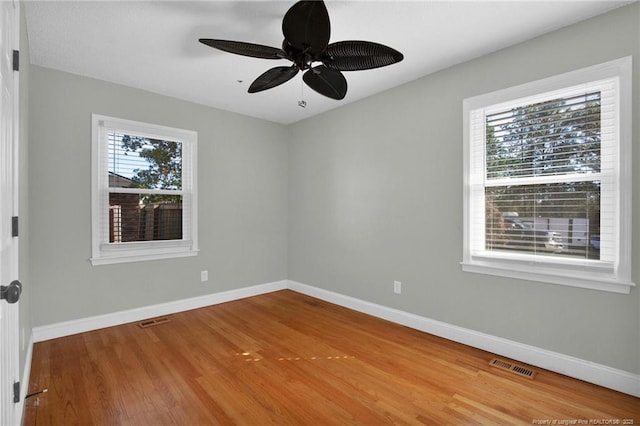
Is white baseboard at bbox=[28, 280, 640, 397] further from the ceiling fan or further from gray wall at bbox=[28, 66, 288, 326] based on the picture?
the ceiling fan

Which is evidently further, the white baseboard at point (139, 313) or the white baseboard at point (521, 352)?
the white baseboard at point (139, 313)

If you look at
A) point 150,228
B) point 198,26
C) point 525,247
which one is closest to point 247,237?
point 150,228

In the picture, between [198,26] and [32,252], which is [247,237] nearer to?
[32,252]

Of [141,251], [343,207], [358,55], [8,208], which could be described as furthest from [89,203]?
[358,55]

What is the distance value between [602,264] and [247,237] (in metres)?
3.83

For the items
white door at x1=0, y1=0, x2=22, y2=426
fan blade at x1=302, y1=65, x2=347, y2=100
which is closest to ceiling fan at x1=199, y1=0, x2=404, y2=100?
fan blade at x1=302, y1=65, x2=347, y2=100

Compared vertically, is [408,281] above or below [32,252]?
below

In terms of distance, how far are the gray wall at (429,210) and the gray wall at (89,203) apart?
20.2 inches

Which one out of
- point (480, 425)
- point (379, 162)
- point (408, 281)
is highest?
point (379, 162)

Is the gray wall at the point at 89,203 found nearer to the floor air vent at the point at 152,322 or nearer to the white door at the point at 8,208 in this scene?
the floor air vent at the point at 152,322

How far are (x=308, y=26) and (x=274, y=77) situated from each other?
67 cm

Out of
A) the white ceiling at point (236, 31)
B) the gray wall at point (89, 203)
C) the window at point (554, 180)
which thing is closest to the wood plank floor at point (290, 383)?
the gray wall at point (89, 203)

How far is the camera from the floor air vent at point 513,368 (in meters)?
2.44

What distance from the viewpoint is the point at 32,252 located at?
9.84ft
